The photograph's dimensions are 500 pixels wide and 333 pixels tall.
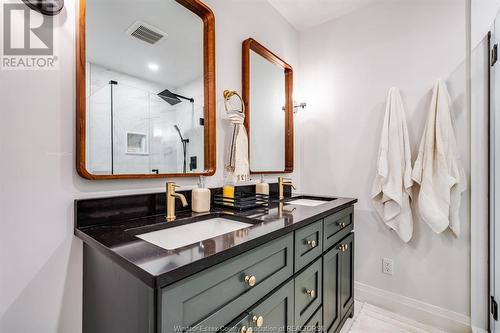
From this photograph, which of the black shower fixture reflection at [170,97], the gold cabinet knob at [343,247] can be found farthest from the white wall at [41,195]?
the gold cabinet knob at [343,247]

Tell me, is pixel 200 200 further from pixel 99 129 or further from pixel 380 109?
pixel 380 109

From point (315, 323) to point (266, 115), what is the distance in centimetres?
135

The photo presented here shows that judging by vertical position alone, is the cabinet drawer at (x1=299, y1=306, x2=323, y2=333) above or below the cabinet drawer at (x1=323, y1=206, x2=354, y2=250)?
below

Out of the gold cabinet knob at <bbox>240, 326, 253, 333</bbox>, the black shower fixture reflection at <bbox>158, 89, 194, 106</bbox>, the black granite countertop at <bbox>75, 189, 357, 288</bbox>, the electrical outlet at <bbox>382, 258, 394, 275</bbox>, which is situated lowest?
the electrical outlet at <bbox>382, 258, 394, 275</bbox>

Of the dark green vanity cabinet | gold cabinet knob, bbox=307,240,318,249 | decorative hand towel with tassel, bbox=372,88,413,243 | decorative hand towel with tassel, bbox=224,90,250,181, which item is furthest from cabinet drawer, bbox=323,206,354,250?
decorative hand towel with tassel, bbox=224,90,250,181

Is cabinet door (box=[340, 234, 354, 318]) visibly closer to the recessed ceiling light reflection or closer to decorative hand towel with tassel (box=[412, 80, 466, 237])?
decorative hand towel with tassel (box=[412, 80, 466, 237])

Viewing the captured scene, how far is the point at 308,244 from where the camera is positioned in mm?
1081

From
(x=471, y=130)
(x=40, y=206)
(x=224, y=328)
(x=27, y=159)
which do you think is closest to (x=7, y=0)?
(x=27, y=159)

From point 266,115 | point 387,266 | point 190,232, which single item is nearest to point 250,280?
point 190,232

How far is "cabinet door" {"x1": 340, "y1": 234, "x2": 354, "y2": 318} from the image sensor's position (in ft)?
4.72

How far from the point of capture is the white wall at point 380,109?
5.00ft

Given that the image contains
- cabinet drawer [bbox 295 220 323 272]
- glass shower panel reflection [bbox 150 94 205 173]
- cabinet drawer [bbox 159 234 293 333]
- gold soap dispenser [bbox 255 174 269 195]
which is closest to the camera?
cabinet drawer [bbox 159 234 293 333]

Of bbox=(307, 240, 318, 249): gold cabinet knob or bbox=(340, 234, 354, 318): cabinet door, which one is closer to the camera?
bbox=(307, 240, 318, 249): gold cabinet knob

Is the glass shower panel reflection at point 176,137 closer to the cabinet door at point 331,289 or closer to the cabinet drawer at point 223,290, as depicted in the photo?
the cabinet drawer at point 223,290
